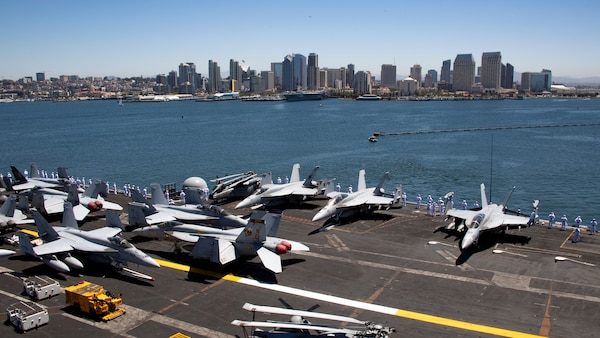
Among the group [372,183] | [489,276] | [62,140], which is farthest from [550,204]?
[62,140]

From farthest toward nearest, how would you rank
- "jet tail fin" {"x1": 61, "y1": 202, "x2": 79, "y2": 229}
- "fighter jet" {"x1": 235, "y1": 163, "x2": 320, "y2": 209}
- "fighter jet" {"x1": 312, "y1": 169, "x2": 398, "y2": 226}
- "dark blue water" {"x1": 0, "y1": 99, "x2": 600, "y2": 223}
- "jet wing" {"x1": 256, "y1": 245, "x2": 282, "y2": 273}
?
"dark blue water" {"x1": 0, "y1": 99, "x2": 600, "y2": 223} < "fighter jet" {"x1": 235, "y1": 163, "x2": 320, "y2": 209} < "fighter jet" {"x1": 312, "y1": 169, "x2": 398, "y2": 226} < "jet tail fin" {"x1": 61, "y1": 202, "x2": 79, "y2": 229} < "jet wing" {"x1": 256, "y1": 245, "x2": 282, "y2": 273}

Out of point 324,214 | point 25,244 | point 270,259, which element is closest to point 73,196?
point 25,244

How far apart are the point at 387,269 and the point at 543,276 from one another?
9.14 metres

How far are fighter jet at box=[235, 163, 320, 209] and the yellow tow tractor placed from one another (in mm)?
19972

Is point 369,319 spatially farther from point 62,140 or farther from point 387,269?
point 62,140

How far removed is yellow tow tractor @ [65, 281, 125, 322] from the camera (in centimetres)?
2309

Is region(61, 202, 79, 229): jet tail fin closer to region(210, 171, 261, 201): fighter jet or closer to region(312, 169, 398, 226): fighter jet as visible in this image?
region(210, 171, 261, 201): fighter jet

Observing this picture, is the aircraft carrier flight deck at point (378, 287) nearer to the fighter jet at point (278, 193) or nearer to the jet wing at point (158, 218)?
the jet wing at point (158, 218)

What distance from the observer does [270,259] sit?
90.5 feet

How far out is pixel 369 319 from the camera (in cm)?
2266

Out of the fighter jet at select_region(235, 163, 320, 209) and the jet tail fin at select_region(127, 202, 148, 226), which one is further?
the fighter jet at select_region(235, 163, 320, 209)

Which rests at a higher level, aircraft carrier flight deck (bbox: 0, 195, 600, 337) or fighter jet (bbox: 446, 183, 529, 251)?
fighter jet (bbox: 446, 183, 529, 251)

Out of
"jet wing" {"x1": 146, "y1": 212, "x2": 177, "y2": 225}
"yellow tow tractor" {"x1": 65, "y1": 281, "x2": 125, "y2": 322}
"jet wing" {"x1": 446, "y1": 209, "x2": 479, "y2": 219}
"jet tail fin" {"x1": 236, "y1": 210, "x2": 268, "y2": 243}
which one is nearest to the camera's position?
"yellow tow tractor" {"x1": 65, "y1": 281, "x2": 125, "y2": 322}

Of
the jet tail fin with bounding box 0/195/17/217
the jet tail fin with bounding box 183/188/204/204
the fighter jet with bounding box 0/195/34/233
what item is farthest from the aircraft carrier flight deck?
the jet tail fin with bounding box 0/195/17/217
